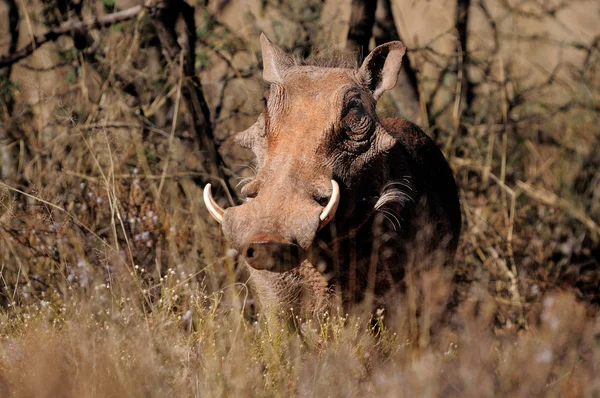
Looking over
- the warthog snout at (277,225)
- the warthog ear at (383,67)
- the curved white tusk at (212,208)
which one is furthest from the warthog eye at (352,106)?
the curved white tusk at (212,208)

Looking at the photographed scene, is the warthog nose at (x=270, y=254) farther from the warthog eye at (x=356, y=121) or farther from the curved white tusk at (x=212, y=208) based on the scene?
the warthog eye at (x=356, y=121)

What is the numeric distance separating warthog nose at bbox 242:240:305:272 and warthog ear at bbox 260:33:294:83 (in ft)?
4.02

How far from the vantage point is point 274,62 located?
4.29 meters

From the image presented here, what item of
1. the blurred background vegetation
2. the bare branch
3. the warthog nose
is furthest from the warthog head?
the bare branch

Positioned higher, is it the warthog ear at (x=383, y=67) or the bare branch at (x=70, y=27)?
the bare branch at (x=70, y=27)

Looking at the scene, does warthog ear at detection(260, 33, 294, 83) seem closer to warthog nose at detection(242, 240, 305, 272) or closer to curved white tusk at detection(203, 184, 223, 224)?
curved white tusk at detection(203, 184, 223, 224)

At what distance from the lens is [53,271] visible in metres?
4.32

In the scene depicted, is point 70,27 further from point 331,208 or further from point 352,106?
point 331,208

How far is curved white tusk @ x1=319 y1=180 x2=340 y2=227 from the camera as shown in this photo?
3.32 meters

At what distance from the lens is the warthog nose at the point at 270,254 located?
10.4 feet

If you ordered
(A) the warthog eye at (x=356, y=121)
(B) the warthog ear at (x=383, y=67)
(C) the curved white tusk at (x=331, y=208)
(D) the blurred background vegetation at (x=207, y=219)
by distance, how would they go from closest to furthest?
(D) the blurred background vegetation at (x=207, y=219), (C) the curved white tusk at (x=331, y=208), (A) the warthog eye at (x=356, y=121), (B) the warthog ear at (x=383, y=67)

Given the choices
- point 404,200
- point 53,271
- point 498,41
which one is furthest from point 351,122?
point 498,41

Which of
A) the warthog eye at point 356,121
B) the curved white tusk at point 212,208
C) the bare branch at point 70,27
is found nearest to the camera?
the curved white tusk at point 212,208

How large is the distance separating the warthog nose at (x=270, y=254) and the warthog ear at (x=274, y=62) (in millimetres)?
1227
